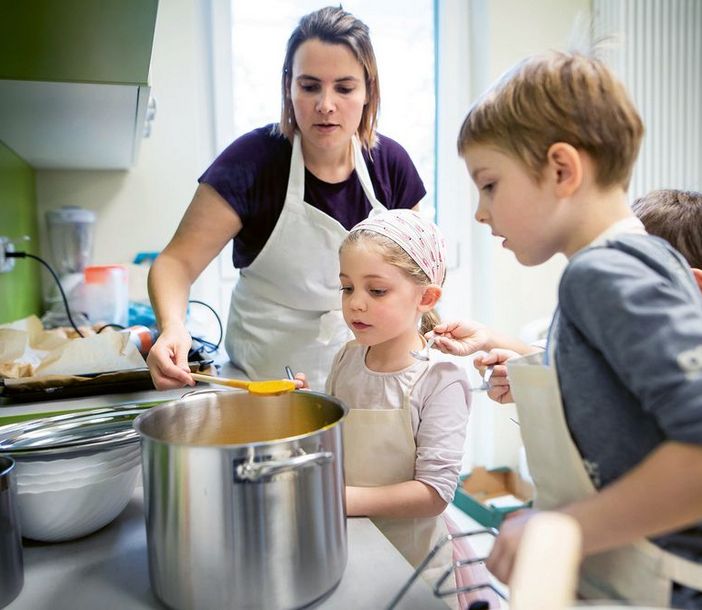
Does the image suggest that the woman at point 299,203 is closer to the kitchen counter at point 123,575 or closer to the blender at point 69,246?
the kitchen counter at point 123,575

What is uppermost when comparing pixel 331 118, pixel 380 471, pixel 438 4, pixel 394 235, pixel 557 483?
pixel 438 4

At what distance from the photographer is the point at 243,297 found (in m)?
1.37

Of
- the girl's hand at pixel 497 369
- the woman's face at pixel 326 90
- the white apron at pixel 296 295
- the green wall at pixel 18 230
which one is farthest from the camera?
the green wall at pixel 18 230

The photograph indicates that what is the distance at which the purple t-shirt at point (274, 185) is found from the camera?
119 cm

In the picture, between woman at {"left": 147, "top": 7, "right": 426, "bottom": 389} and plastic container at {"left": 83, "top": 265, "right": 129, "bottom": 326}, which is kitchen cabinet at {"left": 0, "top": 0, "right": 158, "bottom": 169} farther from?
plastic container at {"left": 83, "top": 265, "right": 129, "bottom": 326}

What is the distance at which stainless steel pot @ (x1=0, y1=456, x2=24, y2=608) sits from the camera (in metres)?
0.56

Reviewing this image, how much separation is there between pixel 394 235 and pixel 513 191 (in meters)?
0.36

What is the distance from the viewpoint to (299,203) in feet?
4.05

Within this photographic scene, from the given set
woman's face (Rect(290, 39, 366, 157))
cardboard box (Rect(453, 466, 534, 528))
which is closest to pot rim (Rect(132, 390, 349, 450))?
woman's face (Rect(290, 39, 366, 157))

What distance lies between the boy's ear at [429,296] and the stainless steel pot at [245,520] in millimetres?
445

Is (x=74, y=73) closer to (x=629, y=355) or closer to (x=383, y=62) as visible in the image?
(x=629, y=355)

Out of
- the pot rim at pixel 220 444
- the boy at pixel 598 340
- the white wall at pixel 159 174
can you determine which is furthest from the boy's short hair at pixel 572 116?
the white wall at pixel 159 174

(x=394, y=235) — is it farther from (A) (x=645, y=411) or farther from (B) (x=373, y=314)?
(A) (x=645, y=411)

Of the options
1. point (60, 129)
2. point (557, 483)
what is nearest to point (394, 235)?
point (557, 483)
